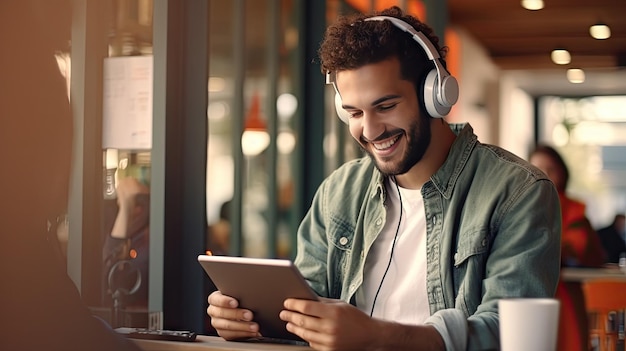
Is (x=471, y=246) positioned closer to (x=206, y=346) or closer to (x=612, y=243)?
(x=206, y=346)

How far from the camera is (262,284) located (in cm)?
177

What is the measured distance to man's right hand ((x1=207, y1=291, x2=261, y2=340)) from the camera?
1885 millimetres

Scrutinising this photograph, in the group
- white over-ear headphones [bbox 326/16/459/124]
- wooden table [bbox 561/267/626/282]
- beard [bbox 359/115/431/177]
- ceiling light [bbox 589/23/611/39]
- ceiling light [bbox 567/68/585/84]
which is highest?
ceiling light [bbox 567/68/585/84]

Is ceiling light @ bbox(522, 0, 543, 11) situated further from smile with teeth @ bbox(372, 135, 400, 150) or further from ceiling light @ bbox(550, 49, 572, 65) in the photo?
smile with teeth @ bbox(372, 135, 400, 150)

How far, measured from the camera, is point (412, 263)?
6.94 feet

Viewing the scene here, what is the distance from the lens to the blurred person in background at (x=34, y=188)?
3.75 feet

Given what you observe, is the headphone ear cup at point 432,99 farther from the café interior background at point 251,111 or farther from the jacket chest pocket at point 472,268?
the café interior background at point 251,111

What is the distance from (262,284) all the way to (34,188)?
2.23ft

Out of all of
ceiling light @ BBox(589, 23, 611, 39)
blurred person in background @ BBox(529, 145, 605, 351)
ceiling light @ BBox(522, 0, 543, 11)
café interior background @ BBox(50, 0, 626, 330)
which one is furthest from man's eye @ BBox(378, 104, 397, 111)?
ceiling light @ BBox(589, 23, 611, 39)

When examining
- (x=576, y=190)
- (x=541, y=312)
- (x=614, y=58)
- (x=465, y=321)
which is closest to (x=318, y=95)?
(x=465, y=321)

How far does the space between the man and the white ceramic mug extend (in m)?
0.45

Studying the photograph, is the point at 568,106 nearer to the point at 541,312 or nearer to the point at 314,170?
the point at 314,170

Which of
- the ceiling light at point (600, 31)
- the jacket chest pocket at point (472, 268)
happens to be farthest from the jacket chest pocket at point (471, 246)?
the ceiling light at point (600, 31)

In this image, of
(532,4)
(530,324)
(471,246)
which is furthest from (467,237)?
(532,4)
